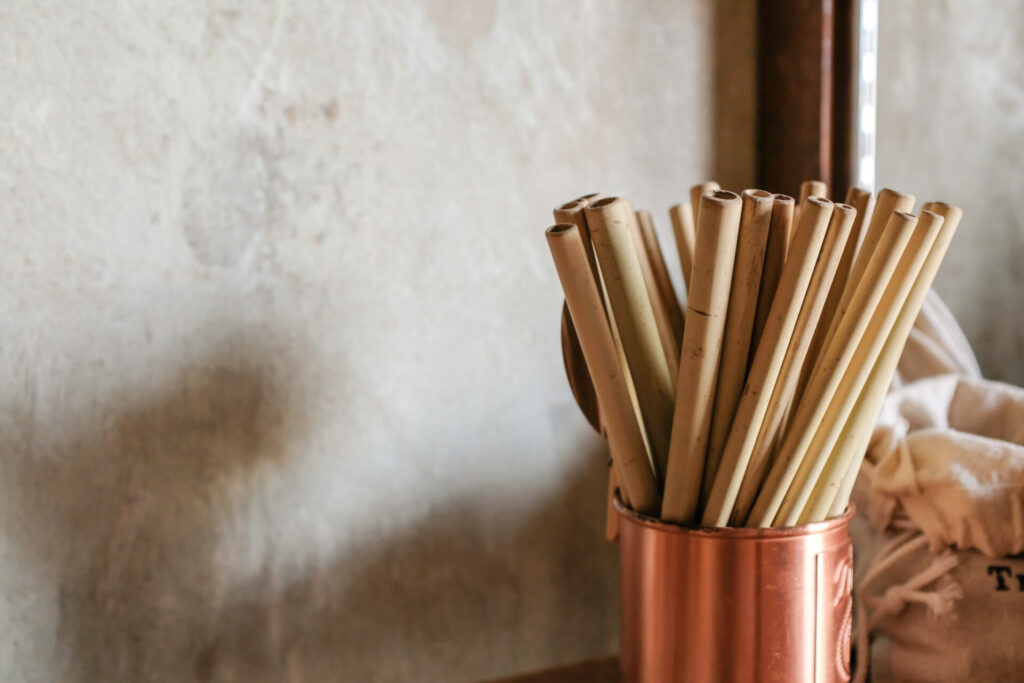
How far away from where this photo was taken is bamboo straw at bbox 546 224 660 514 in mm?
452

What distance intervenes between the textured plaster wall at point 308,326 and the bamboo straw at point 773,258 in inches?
11.8

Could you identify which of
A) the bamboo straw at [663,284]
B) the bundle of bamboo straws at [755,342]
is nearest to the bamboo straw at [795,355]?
the bundle of bamboo straws at [755,342]

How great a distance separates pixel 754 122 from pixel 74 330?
70 centimetres

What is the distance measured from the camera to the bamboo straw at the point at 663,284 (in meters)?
0.59

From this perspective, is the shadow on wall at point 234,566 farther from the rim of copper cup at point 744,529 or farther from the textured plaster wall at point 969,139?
the textured plaster wall at point 969,139

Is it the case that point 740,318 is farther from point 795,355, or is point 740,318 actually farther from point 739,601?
point 739,601

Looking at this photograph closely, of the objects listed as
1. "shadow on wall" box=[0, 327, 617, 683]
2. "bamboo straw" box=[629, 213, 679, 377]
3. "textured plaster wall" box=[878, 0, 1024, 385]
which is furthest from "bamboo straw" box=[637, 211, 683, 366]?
"textured plaster wall" box=[878, 0, 1024, 385]

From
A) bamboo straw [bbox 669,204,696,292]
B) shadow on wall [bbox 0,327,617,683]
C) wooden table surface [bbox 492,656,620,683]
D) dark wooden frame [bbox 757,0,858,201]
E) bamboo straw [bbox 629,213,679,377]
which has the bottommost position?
wooden table surface [bbox 492,656,620,683]

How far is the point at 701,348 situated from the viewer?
0.47 m

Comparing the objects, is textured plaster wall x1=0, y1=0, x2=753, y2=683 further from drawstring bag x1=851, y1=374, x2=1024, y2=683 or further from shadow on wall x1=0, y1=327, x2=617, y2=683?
drawstring bag x1=851, y1=374, x2=1024, y2=683

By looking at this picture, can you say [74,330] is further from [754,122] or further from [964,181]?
[964,181]

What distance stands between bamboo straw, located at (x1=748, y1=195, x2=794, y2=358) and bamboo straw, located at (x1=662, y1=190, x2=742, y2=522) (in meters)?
0.03

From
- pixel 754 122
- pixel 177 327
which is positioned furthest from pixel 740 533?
pixel 754 122

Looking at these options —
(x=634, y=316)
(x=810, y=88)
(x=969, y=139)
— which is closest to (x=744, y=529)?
(x=634, y=316)
